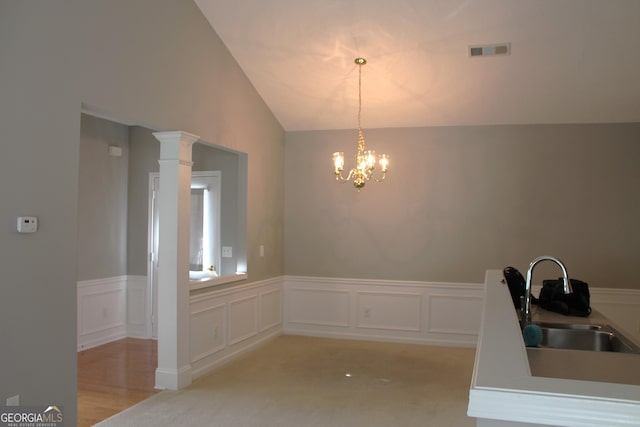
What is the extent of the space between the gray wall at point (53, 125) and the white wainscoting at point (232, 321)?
1.63 m

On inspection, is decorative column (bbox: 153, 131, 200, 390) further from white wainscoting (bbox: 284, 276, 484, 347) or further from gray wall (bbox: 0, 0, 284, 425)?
white wainscoting (bbox: 284, 276, 484, 347)

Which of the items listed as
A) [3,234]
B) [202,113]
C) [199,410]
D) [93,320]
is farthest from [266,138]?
[3,234]

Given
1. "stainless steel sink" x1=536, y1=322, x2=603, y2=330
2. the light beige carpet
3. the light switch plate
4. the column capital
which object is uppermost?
the column capital

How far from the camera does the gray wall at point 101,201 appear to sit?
597 cm

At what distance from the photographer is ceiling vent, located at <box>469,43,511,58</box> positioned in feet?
15.4

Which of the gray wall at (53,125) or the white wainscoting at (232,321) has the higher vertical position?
the gray wall at (53,125)

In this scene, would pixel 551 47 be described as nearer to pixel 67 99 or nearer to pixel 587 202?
pixel 587 202

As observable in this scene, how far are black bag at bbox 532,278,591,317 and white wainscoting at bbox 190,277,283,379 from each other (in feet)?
9.84

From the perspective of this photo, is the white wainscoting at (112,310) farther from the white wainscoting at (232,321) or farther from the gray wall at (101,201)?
the white wainscoting at (232,321)

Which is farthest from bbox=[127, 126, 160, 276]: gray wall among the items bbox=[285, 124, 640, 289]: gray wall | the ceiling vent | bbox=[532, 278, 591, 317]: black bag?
bbox=[532, 278, 591, 317]: black bag

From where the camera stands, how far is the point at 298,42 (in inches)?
196

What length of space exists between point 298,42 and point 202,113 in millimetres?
1150

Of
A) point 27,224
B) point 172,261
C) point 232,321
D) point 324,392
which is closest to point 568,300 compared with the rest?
point 324,392

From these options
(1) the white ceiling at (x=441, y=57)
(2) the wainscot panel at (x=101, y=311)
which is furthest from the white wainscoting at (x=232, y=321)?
(1) the white ceiling at (x=441, y=57)
